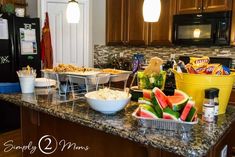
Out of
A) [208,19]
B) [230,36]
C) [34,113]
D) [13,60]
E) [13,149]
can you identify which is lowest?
[13,149]

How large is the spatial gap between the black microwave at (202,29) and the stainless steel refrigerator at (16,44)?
83.8 inches

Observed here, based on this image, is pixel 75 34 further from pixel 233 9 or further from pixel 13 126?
pixel 233 9

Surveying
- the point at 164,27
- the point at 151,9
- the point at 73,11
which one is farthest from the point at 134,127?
the point at 164,27

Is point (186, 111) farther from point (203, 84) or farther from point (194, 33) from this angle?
point (194, 33)

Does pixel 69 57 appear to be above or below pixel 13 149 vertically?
above

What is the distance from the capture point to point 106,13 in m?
4.13

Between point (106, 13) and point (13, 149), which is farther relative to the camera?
point (106, 13)

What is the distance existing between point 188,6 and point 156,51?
90 centimetres

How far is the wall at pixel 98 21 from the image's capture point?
4184mm

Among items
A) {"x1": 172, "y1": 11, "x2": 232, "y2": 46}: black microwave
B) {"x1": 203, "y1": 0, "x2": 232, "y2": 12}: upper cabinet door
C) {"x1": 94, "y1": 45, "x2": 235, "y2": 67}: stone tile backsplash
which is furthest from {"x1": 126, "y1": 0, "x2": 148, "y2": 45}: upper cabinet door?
{"x1": 203, "y1": 0, "x2": 232, "y2": 12}: upper cabinet door

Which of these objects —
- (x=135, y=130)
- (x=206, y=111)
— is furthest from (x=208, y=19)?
(x=135, y=130)

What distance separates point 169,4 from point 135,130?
8.66 feet

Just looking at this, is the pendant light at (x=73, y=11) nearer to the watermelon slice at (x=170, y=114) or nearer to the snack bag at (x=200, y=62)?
the snack bag at (x=200, y=62)

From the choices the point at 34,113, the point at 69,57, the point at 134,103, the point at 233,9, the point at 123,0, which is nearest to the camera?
the point at 134,103
